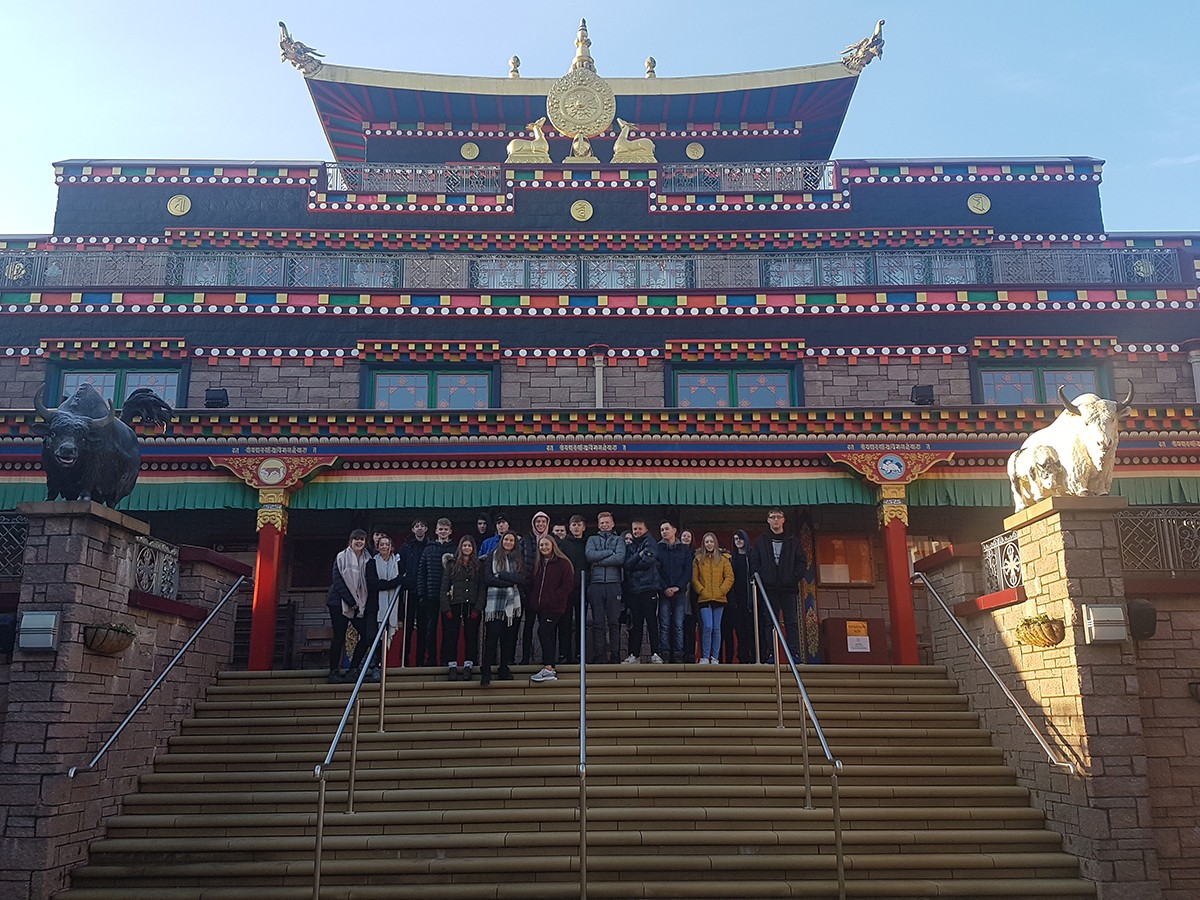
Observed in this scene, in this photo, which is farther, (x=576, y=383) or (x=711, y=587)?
(x=576, y=383)

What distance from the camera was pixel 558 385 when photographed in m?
18.7

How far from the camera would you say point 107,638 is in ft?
29.9

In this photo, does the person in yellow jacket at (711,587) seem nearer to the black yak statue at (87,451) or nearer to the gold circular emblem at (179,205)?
the black yak statue at (87,451)

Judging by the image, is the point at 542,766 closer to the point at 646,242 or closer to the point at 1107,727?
the point at 1107,727

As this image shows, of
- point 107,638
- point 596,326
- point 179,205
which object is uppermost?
point 179,205

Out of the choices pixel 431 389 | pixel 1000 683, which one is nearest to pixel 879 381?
pixel 431 389

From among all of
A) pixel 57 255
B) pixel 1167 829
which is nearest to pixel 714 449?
pixel 1167 829

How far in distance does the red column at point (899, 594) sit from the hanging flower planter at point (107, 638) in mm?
8942

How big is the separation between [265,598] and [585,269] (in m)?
10.1

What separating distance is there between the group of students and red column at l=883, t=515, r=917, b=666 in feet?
6.52

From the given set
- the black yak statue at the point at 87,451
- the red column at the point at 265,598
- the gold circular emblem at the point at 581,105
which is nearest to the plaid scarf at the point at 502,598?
the red column at the point at 265,598

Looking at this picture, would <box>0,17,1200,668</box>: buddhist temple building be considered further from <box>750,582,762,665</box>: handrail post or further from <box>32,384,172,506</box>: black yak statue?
→ <box>32,384,172,506</box>: black yak statue

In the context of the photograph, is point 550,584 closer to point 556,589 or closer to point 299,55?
point 556,589

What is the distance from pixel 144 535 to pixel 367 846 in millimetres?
3997
